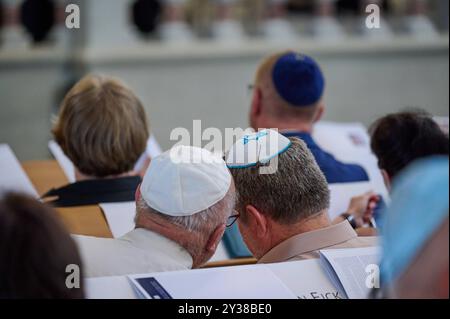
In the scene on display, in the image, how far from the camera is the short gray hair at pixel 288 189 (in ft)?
7.22

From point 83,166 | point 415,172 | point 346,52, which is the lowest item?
point 346,52

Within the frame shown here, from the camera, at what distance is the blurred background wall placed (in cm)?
710

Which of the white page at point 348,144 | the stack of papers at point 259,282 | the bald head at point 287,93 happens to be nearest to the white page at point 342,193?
the white page at point 348,144

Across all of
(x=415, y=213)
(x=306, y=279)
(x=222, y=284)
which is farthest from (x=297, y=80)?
(x=415, y=213)

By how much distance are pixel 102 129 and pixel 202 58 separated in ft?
15.0

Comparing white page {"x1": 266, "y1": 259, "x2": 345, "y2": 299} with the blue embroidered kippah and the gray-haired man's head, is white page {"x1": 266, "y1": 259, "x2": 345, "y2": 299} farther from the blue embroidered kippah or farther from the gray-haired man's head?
the blue embroidered kippah

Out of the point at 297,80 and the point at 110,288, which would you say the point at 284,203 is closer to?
the point at 110,288

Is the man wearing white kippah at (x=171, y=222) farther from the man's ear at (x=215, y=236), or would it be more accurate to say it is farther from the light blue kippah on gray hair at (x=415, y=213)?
the light blue kippah on gray hair at (x=415, y=213)

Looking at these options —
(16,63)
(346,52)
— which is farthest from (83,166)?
(346,52)

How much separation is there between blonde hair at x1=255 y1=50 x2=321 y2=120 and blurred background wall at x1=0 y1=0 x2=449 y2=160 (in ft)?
11.2

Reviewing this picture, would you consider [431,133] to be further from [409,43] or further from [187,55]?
[409,43]

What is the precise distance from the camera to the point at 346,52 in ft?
25.5

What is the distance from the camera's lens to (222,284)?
1.92m

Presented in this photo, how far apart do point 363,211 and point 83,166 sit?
851 mm
